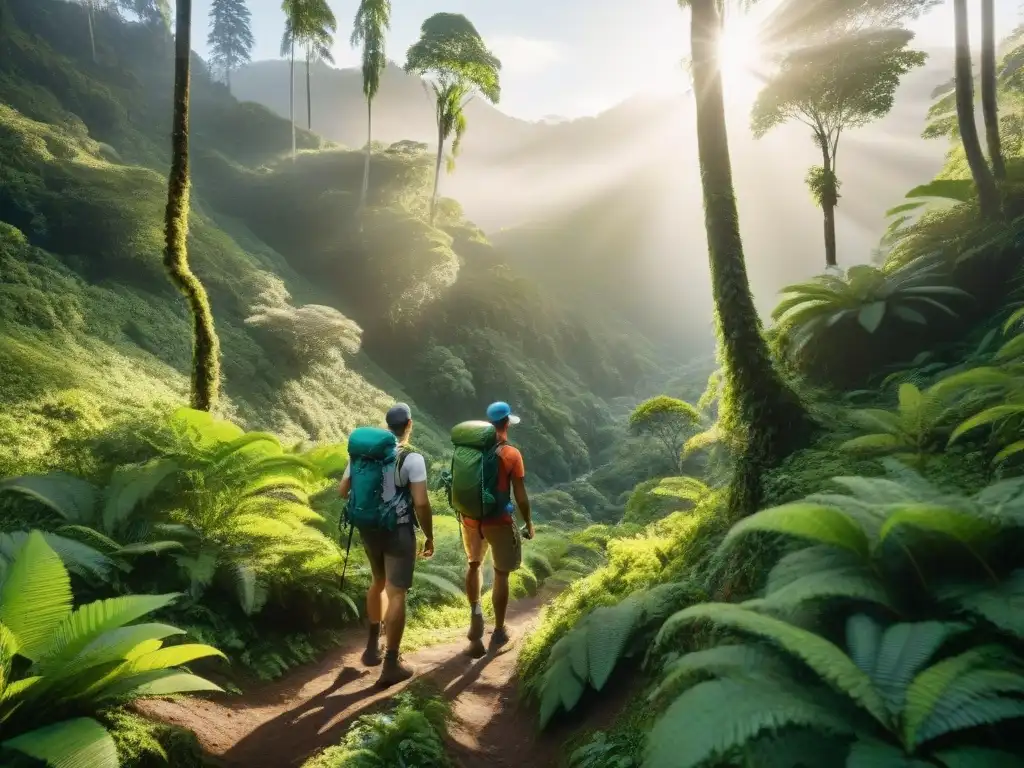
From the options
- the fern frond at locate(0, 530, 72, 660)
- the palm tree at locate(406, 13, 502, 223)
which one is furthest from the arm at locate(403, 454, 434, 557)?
the palm tree at locate(406, 13, 502, 223)

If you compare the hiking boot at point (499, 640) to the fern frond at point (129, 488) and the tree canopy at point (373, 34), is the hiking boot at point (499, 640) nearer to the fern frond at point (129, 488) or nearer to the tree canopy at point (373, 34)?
the fern frond at point (129, 488)

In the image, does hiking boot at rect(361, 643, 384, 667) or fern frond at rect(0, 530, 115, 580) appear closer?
fern frond at rect(0, 530, 115, 580)

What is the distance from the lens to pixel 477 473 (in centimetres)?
515

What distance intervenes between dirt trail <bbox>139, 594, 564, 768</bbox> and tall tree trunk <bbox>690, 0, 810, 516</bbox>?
2499 mm

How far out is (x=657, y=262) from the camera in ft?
257

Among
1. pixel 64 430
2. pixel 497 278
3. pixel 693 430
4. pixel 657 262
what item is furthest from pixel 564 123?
pixel 64 430

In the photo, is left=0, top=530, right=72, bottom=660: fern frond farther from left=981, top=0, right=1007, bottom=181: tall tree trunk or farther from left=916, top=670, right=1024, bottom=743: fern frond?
left=981, top=0, right=1007, bottom=181: tall tree trunk

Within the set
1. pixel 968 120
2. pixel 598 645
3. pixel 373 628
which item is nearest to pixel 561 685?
pixel 598 645

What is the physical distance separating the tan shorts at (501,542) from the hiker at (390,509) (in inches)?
33.2

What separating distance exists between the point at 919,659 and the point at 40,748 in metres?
3.34

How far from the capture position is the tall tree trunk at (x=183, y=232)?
7148 mm

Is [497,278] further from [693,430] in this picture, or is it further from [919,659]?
[919,659]

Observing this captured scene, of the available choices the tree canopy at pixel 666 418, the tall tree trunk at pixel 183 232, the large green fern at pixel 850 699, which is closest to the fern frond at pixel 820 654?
the large green fern at pixel 850 699

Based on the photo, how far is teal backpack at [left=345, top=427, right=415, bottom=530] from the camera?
452 centimetres
